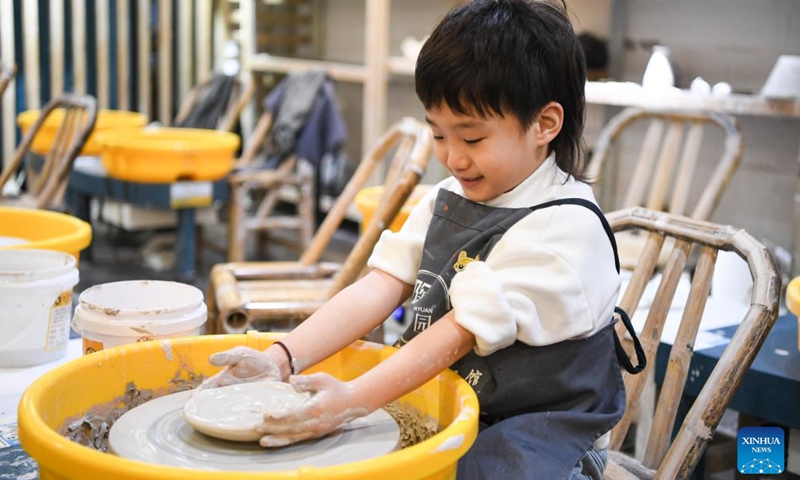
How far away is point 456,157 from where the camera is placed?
121 cm

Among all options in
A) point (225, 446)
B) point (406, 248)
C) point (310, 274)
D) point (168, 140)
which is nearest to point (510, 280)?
point (406, 248)

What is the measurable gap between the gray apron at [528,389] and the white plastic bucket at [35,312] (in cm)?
63

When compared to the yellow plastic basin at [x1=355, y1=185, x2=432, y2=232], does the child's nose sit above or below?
above

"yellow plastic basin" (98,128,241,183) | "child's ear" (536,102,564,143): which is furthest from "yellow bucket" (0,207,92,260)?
"yellow plastic basin" (98,128,241,183)

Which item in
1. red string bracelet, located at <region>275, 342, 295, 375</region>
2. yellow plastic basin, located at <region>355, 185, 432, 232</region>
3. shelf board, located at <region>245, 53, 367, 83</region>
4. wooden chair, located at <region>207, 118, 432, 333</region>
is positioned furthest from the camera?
shelf board, located at <region>245, 53, 367, 83</region>

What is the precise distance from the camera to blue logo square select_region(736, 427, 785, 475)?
153cm

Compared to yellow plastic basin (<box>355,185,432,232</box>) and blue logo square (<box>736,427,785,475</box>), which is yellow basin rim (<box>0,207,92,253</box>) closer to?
yellow plastic basin (<box>355,185,432,232</box>)

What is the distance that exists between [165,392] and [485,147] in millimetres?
533

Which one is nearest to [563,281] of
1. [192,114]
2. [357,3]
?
[192,114]

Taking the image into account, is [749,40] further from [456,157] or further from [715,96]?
[456,157]

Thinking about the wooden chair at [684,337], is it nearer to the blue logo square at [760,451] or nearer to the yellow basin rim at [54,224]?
the blue logo square at [760,451]

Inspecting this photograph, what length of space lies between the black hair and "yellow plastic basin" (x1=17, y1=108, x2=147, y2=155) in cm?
345

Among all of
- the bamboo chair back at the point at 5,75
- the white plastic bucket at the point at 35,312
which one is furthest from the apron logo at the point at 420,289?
the bamboo chair back at the point at 5,75

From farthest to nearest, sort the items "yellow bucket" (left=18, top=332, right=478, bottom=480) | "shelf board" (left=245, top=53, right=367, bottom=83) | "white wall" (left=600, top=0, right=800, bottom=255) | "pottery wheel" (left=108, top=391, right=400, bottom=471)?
1. "shelf board" (left=245, top=53, right=367, bottom=83)
2. "white wall" (left=600, top=0, right=800, bottom=255)
3. "pottery wheel" (left=108, top=391, right=400, bottom=471)
4. "yellow bucket" (left=18, top=332, right=478, bottom=480)
